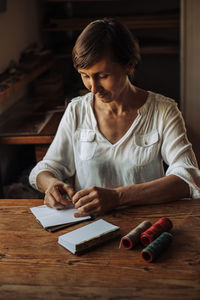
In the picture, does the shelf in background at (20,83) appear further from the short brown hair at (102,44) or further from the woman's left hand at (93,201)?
the woman's left hand at (93,201)

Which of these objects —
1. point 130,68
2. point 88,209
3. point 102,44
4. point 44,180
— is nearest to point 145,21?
point 130,68

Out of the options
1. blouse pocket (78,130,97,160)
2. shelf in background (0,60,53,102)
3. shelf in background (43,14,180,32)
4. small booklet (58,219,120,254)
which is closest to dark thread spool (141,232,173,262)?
small booklet (58,219,120,254)

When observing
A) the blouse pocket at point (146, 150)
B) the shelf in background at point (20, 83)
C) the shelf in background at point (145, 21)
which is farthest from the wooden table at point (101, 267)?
the shelf in background at point (145, 21)

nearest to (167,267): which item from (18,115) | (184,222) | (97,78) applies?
Result: (184,222)

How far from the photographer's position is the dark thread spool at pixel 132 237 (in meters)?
1.33

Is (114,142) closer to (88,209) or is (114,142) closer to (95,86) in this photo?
(95,86)

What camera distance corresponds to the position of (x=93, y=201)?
5.14 feet

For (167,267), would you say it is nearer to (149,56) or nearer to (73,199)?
(73,199)

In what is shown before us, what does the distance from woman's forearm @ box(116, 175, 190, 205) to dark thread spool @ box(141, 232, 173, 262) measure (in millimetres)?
300

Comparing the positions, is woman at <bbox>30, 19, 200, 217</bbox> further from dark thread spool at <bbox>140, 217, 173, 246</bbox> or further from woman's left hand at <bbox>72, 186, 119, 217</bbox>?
dark thread spool at <bbox>140, 217, 173, 246</bbox>

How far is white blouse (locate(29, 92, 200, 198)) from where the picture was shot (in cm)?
185

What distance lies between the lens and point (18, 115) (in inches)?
120

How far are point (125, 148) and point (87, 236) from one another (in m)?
0.62

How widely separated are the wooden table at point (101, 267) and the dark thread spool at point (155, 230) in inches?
1.5
